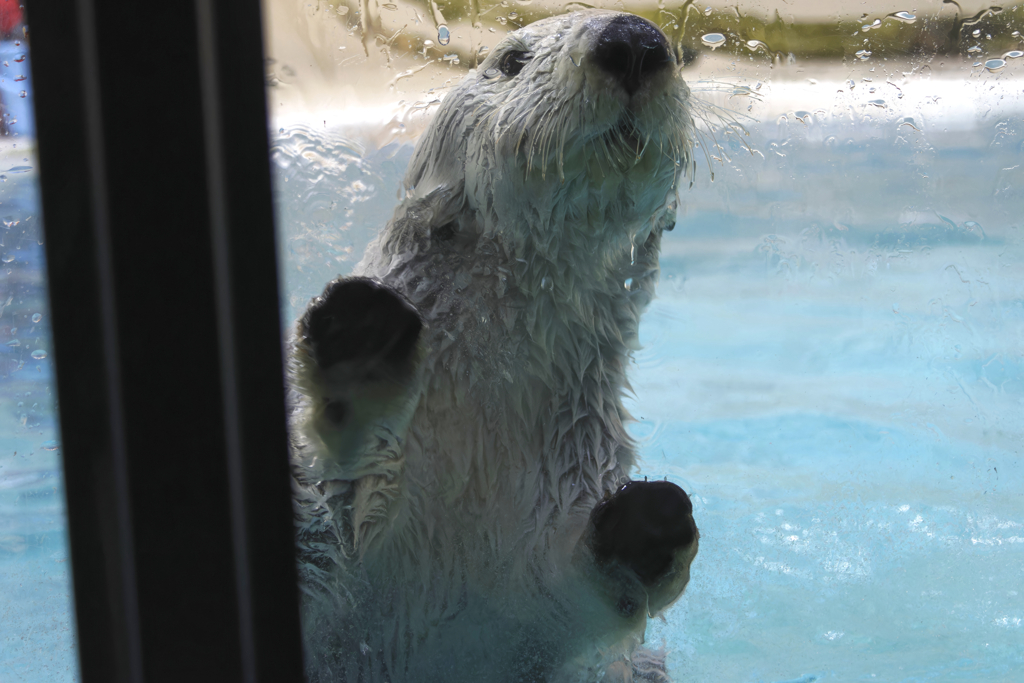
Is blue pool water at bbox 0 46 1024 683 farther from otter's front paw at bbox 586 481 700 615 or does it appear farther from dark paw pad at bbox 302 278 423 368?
otter's front paw at bbox 586 481 700 615

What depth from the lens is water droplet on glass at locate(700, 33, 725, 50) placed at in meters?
4.47

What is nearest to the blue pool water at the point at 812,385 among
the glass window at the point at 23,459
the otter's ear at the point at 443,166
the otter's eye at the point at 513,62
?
the glass window at the point at 23,459

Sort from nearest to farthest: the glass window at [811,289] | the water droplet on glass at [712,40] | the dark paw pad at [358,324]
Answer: the dark paw pad at [358,324] < the glass window at [811,289] < the water droplet on glass at [712,40]

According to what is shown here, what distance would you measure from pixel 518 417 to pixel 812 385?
5.08m

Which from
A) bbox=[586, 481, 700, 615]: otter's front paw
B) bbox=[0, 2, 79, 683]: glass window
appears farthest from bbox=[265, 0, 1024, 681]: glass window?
bbox=[0, 2, 79, 683]: glass window

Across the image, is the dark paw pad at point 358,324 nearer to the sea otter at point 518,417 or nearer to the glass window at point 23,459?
the sea otter at point 518,417

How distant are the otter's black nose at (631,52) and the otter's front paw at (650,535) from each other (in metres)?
0.94

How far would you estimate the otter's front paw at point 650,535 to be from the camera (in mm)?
1744

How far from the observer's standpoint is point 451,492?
1.98 metres

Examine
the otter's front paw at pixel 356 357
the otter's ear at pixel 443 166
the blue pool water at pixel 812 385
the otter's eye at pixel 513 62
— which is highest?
the otter's eye at pixel 513 62

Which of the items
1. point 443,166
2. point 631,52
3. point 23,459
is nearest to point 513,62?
point 443,166

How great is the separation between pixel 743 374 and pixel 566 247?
5176 mm

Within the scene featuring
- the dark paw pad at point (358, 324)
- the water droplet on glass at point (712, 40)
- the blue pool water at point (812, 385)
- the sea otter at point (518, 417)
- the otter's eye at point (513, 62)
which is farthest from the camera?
the water droplet on glass at point (712, 40)

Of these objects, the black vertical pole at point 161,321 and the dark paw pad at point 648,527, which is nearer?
the black vertical pole at point 161,321
